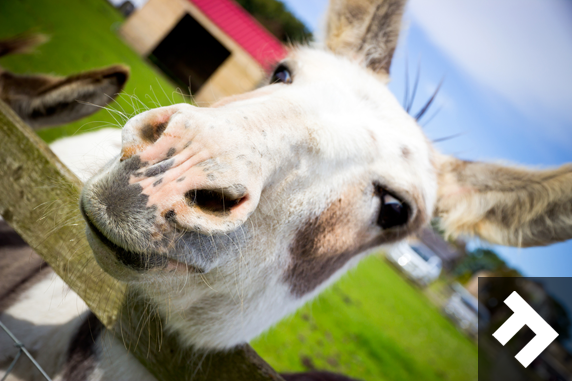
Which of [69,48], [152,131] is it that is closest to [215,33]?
[69,48]

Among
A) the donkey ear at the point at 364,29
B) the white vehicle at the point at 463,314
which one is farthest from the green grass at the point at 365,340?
the white vehicle at the point at 463,314

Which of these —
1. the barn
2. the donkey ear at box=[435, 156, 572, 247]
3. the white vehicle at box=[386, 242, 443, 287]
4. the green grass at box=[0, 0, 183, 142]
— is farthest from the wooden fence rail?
the white vehicle at box=[386, 242, 443, 287]

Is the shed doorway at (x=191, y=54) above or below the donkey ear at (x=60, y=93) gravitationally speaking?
below

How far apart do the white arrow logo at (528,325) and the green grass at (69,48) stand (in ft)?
19.4

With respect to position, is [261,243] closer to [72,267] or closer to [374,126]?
[72,267]

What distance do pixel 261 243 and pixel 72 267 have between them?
0.76 meters

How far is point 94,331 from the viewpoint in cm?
153

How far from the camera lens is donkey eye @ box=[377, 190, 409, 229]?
1813 mm

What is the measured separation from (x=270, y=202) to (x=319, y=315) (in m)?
6.66

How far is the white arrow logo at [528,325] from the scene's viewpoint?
2.99m

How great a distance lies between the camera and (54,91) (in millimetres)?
2684

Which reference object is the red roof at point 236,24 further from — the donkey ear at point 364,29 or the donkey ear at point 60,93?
the donkey ear at point 364,29

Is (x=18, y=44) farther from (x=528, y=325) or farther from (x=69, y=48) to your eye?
(x=69, y=48)

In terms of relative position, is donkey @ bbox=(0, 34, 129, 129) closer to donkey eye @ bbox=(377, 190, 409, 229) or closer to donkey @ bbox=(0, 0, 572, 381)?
donkey @ bbox=(0, 0, 572, 381)
